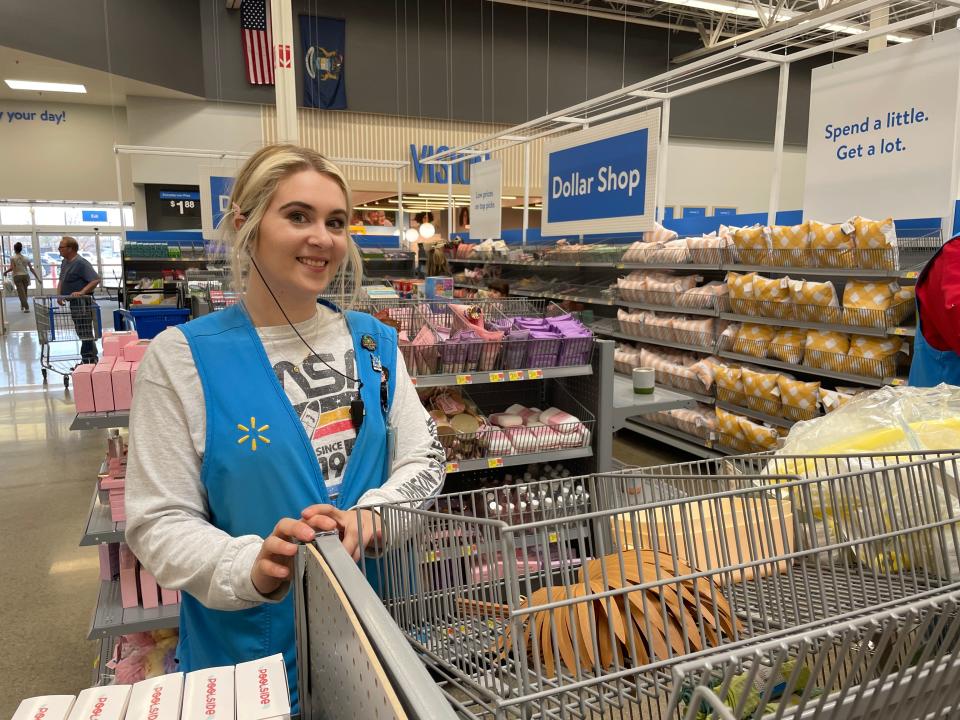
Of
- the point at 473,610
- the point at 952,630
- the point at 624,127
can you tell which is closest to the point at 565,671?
the point at 473,610

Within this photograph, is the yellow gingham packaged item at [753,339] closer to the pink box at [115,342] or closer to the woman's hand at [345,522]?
the pink box at [115,342]

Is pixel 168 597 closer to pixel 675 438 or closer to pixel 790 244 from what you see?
pixel 790 244

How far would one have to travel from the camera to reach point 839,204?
4738 mm

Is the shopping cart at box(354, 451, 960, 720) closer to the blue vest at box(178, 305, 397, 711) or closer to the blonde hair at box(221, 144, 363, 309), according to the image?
the blue vest at box(178, 305, 397, 711)

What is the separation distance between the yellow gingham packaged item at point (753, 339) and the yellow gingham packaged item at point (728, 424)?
0.53 metres

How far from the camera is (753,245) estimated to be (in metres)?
5.29

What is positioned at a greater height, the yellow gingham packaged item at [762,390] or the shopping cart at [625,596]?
the shopping cart at [625,596]

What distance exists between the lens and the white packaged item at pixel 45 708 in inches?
26.7

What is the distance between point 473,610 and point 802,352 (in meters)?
4.91

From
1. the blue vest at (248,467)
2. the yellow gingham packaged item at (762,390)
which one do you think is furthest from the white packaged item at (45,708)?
the yellow gingham packaged item at (762,390)

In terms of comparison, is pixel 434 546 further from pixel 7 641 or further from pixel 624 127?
pixel 624 127

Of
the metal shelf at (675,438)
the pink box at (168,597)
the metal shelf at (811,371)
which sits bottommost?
the metal shelf at (675,438)

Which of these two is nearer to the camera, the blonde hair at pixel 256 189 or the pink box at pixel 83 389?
the blonde hair at pixel 256 189

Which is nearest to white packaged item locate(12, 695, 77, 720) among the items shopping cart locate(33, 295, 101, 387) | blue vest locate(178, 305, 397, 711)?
blue vest locate(178, 305, 397, 711)
